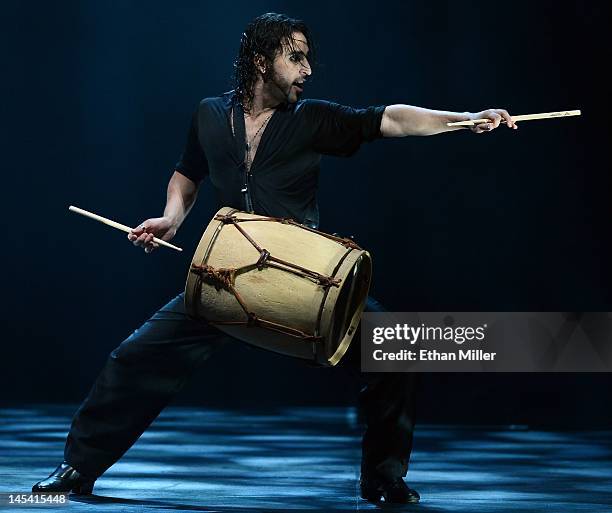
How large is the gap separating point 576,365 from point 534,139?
0.95 meters

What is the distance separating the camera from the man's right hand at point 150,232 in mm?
3438

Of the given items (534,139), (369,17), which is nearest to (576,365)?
(534,139)


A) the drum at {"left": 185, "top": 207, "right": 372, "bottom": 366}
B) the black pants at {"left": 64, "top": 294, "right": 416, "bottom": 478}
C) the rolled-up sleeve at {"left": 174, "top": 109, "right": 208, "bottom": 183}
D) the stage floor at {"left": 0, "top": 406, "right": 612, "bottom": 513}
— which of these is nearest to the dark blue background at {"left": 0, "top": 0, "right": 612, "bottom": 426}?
the stage floor at {"left": 0, "top": 406, "right": 612, "bottom": 513}

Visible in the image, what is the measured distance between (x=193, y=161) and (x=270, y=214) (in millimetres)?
398

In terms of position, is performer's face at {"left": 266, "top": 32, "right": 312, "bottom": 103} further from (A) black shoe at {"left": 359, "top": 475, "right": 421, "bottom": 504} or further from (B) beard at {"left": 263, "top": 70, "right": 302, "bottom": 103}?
(A) black shoe at {"left": 359, "top": 475, "right": 421, "bottom": 504}

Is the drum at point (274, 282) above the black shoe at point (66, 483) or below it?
Result: above

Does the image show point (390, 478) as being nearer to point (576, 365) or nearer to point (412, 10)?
point (576, 365)

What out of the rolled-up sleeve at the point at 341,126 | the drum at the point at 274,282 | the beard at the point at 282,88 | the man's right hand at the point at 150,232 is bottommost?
the drum at the point at 274,282

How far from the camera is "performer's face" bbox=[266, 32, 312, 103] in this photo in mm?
3527

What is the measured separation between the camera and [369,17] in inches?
218

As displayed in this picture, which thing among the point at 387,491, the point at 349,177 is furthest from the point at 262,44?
the point at 349,177

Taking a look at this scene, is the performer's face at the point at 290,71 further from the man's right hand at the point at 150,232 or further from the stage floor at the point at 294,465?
the stage floor at the point at 294,465

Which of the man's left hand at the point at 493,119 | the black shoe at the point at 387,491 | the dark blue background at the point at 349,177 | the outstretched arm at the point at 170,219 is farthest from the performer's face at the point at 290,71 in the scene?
the dark blue background at the point at 349,177

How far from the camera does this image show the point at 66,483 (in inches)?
136
